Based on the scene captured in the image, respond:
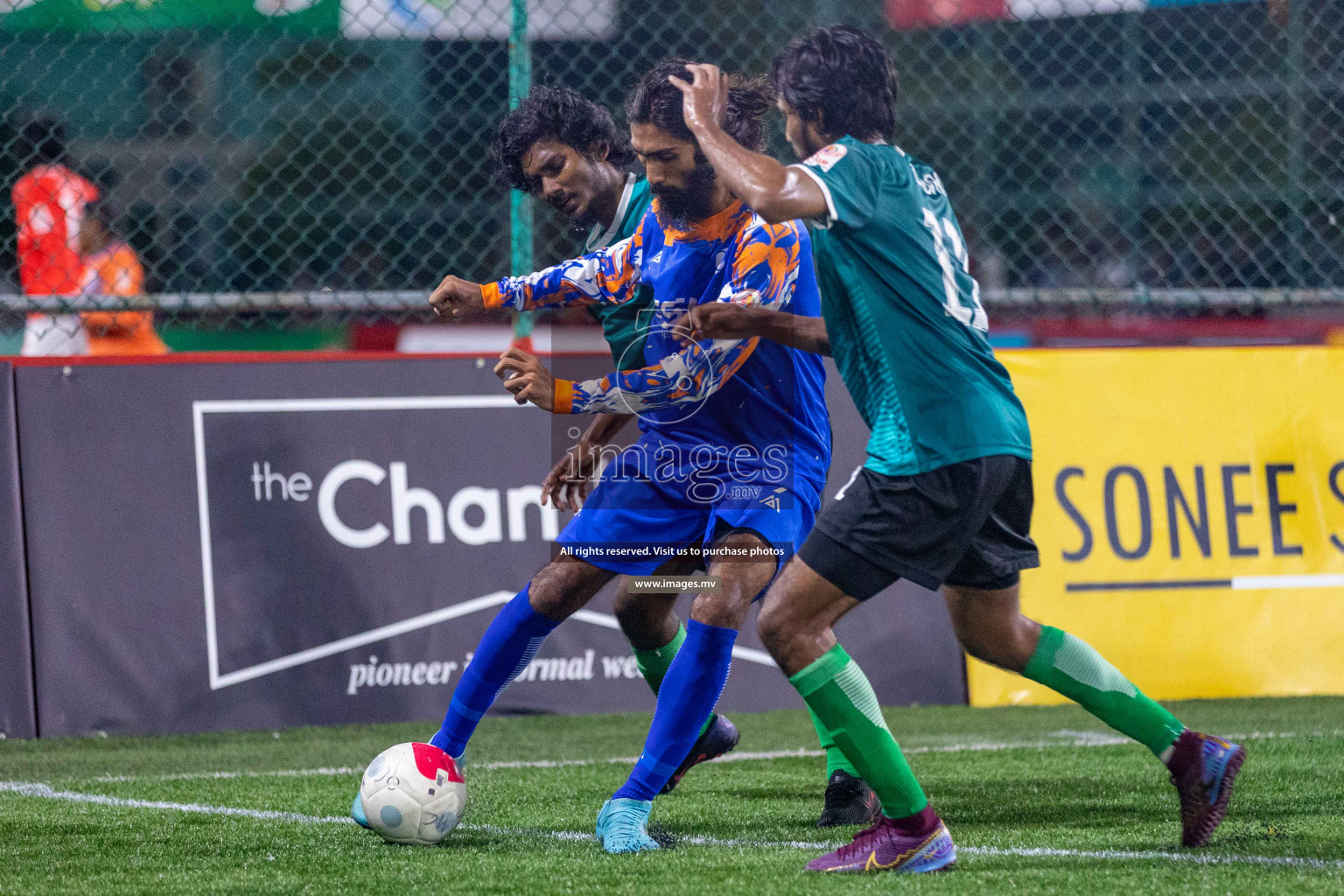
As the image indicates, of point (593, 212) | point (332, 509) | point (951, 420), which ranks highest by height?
point (593, 212)

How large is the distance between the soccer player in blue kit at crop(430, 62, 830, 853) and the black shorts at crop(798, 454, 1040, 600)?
0.58m

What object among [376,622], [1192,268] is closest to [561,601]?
[376,622]

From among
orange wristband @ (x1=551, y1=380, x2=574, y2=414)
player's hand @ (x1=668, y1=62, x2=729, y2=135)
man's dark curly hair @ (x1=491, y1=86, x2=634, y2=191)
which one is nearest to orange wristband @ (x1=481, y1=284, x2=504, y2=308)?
man's dark curly hair @ (x1=491, y1=86, x2=634, y2=191)

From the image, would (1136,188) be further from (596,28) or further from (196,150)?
(196,150)

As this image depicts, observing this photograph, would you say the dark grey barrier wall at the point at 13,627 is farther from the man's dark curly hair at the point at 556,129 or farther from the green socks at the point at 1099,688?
the green socks at the point at 1099,688

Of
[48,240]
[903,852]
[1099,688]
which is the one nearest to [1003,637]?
[1099,688]

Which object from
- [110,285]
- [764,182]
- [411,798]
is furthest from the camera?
[110,285]

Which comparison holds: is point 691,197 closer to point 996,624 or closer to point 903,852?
point 996,624

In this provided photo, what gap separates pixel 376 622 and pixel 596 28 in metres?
3.01

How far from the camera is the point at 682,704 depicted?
3.65 metres

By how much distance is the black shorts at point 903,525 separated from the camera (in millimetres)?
3168

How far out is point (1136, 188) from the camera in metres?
10.4

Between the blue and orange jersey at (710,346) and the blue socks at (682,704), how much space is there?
0.52 metres

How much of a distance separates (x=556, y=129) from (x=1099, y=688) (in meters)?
2.05
